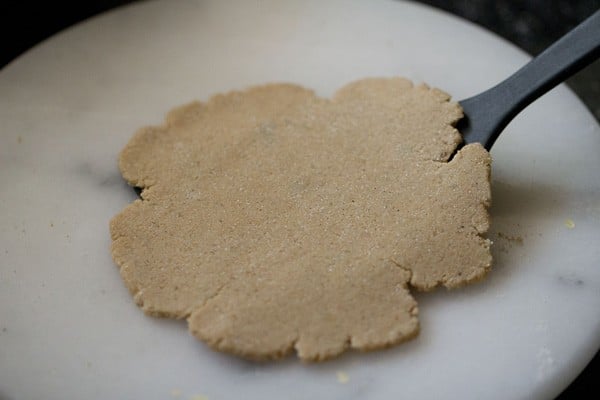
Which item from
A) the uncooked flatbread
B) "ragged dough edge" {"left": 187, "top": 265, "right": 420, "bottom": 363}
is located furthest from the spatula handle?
"ragged dough edge" {"left": 187, "top": 265, "right": 420, "bottom": 363}

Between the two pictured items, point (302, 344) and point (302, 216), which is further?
point (302, 216)

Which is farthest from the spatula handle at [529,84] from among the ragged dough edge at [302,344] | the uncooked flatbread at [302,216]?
the ragged dough edge at [302,344]

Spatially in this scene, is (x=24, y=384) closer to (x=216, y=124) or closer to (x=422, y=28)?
(x=216, y=124)

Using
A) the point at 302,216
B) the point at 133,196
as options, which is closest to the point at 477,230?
the point at 302,216

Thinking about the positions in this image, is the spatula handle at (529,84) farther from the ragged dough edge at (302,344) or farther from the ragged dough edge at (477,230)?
the ragged dough edge at (302,344)

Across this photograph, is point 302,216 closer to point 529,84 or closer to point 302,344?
point 302,344

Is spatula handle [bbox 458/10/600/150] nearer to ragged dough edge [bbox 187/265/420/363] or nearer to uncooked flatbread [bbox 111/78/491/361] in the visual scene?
uncooked flatbread [bbox 111/78/491/361]

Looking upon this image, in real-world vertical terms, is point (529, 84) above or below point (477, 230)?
above
